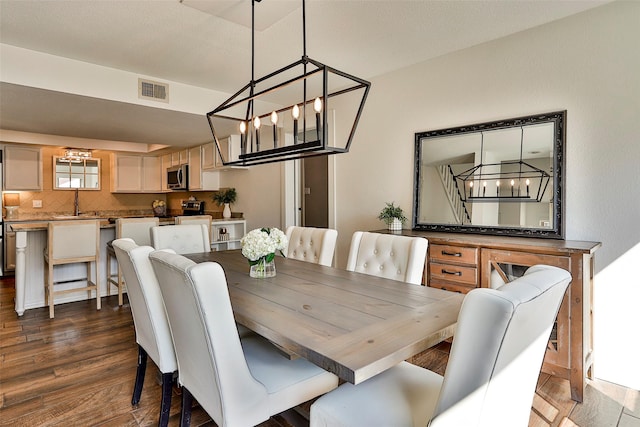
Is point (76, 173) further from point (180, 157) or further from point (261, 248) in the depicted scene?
point (261, 248)

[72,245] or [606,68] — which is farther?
[72,245]

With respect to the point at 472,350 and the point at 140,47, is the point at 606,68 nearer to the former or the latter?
the point at 472,350

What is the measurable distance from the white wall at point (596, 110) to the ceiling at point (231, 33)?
160 mm

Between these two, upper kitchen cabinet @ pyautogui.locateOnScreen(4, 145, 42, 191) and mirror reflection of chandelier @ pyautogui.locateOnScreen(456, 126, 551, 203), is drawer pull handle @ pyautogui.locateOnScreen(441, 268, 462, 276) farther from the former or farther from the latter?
upper kitchen cabinet @ pyautogui.locateOnScreen(4, 145, 42, 191)

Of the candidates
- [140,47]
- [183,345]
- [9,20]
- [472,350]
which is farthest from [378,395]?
[9,20]

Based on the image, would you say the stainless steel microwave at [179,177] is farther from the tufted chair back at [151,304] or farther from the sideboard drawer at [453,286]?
the sideboard drawer at [453,286]

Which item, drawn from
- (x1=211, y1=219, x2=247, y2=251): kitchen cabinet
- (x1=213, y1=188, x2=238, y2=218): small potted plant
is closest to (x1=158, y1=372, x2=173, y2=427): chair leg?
(x1=211, y1=219, x2=247, y2=251): kitchen cabinet

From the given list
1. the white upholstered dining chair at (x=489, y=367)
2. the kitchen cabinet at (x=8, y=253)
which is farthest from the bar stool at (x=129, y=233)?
the white upholstered dining chair at (x=489, y=367)

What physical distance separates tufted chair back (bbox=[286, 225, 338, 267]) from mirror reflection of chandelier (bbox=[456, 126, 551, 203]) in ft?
3.94

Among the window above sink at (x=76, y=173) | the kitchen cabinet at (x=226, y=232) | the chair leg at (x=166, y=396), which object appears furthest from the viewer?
the window above sink at (x=76, y=173)

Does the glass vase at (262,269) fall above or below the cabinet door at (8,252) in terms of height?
above

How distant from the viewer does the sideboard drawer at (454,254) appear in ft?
8.27

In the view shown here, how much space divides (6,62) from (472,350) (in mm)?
3732

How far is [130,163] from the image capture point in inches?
270
